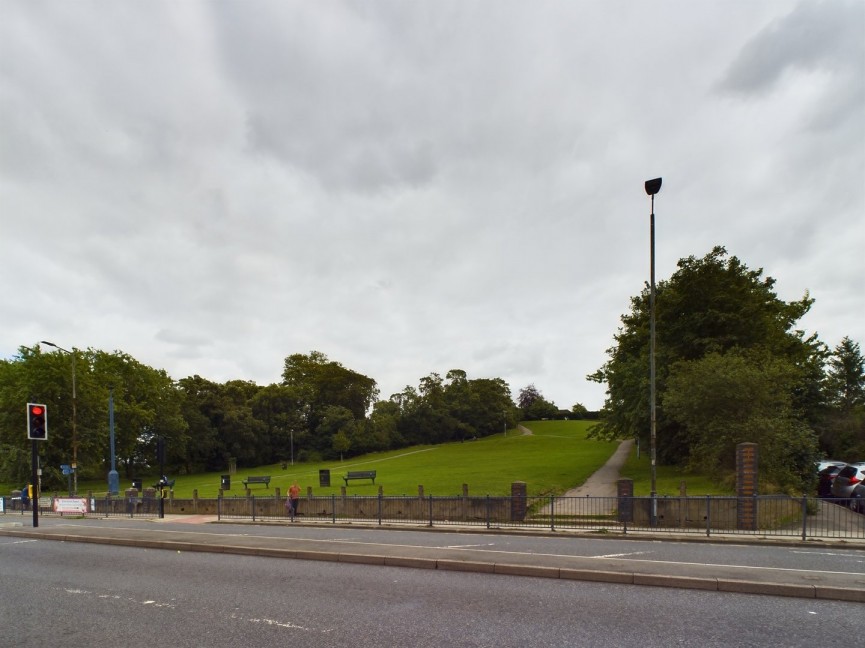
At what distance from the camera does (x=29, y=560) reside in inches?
494

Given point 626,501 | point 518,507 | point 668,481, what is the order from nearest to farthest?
point 626,501 < point 518,507 < point 668,481

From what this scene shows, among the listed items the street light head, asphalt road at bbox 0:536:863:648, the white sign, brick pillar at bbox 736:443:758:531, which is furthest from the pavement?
the white sign

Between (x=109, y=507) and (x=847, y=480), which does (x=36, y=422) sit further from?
(x=847, y=480)

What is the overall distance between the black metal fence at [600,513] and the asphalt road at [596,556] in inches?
61.0

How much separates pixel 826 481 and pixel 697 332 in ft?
36.2

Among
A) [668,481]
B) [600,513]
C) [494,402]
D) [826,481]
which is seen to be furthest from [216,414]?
[826,481]

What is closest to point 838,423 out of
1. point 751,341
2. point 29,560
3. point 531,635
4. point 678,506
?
point 751,341

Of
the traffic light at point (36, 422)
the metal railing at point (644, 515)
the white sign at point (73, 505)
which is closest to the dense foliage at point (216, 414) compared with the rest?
the white sign at point (73, 505)

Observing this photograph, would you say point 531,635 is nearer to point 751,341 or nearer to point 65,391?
point 751,341

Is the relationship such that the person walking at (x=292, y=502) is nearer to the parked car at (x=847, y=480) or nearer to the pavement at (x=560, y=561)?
the pavement at (x=560, y=561)

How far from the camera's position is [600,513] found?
1859 centimetres

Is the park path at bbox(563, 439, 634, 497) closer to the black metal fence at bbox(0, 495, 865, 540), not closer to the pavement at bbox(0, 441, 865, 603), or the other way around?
the black metal fence at bbox(0, 495, 865, 540)

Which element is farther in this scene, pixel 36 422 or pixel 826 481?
pixel 826 481

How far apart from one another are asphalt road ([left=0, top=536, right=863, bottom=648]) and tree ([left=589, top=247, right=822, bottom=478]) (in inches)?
909
